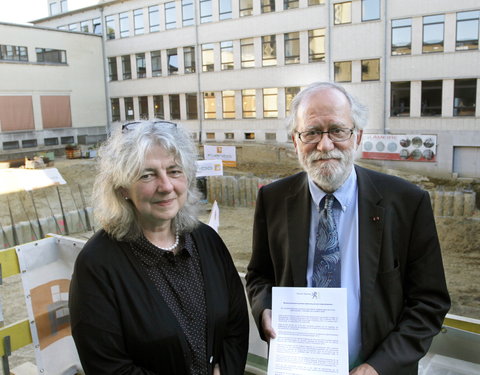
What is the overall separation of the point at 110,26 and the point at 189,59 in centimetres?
934

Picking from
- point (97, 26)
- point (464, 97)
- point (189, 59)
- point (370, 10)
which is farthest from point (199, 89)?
point (464, 97)

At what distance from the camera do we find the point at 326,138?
2180mm

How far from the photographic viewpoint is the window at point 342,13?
88.7 feet

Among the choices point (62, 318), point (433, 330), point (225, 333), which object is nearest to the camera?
point (433, 330)

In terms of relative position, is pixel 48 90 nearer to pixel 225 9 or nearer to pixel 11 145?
pixel 11 145

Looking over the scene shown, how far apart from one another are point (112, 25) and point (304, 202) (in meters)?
41.0

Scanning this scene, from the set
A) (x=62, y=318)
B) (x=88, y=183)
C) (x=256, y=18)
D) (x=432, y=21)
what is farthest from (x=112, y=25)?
(x=62, y=318)

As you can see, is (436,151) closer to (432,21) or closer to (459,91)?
(459,91)

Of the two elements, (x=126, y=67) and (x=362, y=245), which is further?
(x=126, y=67)

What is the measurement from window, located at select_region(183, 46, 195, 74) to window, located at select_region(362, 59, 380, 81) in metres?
13.4

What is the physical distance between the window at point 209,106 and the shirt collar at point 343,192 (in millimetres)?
31958

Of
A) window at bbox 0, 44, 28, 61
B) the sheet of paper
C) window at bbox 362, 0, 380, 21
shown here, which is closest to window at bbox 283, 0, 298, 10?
window at bbox 362, 0, 380, 21

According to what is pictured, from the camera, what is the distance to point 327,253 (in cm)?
223

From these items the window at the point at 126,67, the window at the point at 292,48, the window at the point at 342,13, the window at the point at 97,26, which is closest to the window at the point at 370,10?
the window at the point at 342,13
